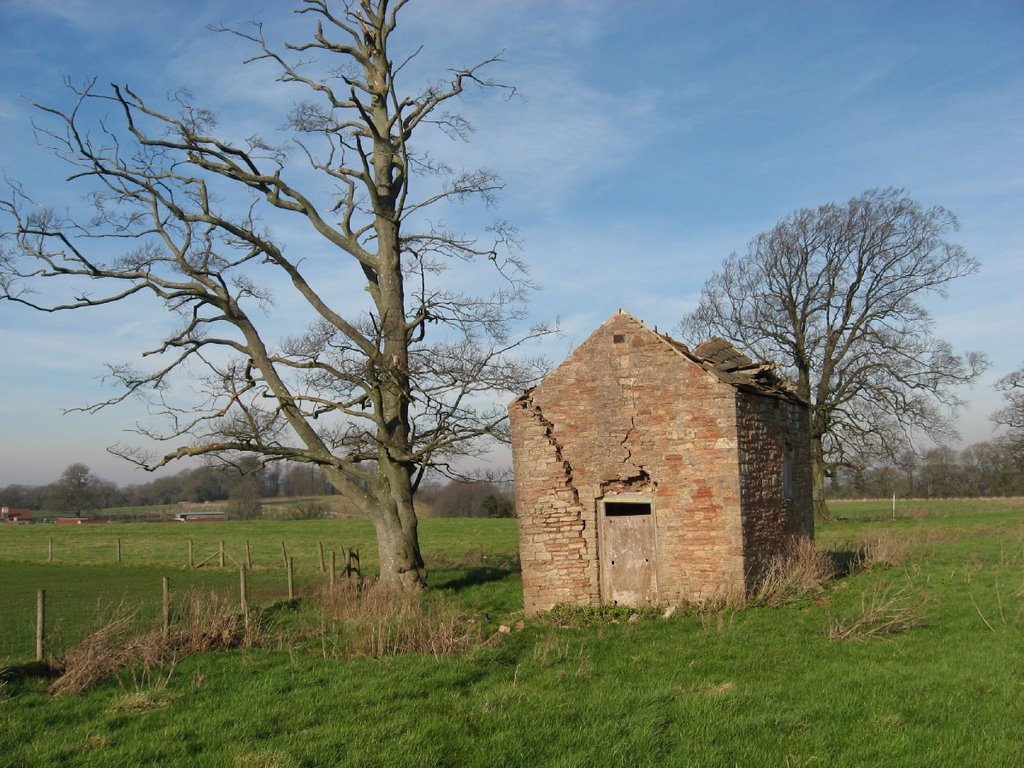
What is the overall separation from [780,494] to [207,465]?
13.4m

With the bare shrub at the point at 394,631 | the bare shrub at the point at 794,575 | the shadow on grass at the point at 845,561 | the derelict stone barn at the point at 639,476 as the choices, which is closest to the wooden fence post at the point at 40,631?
the bare shrub at the point at 394,631

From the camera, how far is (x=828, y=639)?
1188cm

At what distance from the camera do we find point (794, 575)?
604 inches


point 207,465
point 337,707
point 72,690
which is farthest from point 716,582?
point 207,465

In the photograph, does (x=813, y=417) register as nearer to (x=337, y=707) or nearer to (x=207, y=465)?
(x=207, y=465)

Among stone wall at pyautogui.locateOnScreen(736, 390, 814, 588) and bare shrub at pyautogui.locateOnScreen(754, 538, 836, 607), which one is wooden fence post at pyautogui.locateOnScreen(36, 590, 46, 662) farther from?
bare shrub at pyautogui.locateOnScreen(754, 538, 836, 607)

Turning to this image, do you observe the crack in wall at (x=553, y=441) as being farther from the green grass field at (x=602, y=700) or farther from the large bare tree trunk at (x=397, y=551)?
the large bare tree trunk at (x=397, y=551)

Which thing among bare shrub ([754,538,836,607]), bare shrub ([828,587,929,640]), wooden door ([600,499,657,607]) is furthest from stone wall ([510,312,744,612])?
bare shrub ([828,587,929,640])

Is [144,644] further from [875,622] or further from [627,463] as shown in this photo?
[875,622]

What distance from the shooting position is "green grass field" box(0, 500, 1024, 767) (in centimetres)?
757

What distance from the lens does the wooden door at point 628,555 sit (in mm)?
15023

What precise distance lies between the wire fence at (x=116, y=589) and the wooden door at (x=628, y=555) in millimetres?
6657

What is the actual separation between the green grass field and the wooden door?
0.70m

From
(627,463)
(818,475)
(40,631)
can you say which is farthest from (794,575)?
(818,475)
